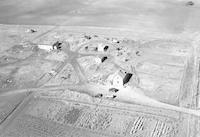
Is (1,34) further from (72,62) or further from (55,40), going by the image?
(72,62)

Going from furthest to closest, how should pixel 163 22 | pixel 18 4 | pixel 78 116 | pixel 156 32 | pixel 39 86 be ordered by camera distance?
pixel 18 4 → pixel 163 22 → pixel 156 32 → pixel 39 86 → pixel 78 116

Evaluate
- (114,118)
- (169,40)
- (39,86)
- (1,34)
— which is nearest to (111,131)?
(114,118)

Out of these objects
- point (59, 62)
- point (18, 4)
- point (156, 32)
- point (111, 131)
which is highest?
point (18, 4)

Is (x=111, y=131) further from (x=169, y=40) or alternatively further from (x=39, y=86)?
(x=169, y=40)

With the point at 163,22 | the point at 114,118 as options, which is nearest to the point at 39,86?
the point at 114,118

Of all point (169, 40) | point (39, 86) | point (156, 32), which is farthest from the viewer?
point (156, 32)

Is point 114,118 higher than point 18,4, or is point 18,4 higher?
point 18,4

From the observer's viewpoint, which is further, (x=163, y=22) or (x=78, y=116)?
(x=163, y=22)
